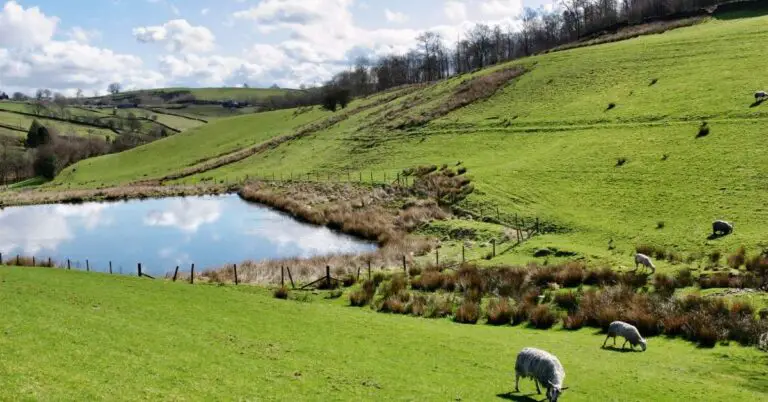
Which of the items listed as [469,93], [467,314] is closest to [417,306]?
[467,314]

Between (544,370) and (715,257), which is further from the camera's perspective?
(715,257)

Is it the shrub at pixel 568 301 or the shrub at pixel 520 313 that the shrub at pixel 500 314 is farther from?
the shrub at pixel 568 301

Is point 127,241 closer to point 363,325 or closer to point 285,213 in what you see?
point 285,213

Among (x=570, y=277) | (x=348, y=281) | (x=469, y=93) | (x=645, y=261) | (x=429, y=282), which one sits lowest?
(x=348, y=281)

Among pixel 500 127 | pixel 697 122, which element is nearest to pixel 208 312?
pixel 697 122

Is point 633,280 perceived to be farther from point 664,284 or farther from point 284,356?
point 284,356

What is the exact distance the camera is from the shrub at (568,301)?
27916mm

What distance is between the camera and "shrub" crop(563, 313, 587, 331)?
2569 cm

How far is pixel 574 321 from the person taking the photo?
25828mm

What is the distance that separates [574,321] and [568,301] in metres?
2.58

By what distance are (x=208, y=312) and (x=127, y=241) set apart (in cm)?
3636

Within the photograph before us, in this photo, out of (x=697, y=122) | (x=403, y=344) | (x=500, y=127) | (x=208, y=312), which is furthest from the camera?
(x=500, y=127)

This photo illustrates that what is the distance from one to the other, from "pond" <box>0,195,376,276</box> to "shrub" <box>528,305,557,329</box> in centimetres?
2257

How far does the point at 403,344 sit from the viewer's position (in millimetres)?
21531
